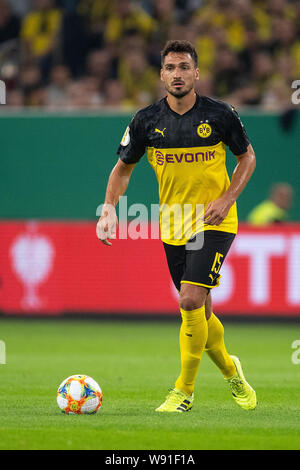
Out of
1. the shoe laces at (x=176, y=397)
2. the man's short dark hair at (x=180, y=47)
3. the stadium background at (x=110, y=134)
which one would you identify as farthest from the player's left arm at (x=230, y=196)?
the stadium background at (x=110, y=134)

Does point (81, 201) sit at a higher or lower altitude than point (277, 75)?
lower

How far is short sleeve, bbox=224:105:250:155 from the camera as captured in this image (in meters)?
6.92

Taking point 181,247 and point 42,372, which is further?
point 42,372

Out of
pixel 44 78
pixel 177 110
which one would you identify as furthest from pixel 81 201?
pixel 177 110

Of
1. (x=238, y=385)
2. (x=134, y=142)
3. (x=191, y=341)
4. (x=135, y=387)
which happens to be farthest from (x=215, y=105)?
(x=135, y=387)

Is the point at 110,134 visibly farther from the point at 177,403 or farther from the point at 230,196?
the point at 177,403

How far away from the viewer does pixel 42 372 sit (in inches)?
367

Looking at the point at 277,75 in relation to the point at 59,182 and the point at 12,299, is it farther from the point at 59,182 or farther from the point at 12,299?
the point at 12,299

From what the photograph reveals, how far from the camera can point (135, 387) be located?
8.34 metres

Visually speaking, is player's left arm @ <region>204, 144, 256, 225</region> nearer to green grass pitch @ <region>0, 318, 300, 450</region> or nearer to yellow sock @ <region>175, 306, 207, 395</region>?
yellow sock @ <region>175, 306, 207, 395</region>

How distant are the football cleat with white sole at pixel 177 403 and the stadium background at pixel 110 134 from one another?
698cm

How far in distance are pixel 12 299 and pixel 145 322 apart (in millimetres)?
2032

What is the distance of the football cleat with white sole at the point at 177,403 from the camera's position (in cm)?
689

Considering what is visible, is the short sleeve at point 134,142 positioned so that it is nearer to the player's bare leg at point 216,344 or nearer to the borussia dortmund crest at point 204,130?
the borussia dortmund crest at point 204,130
